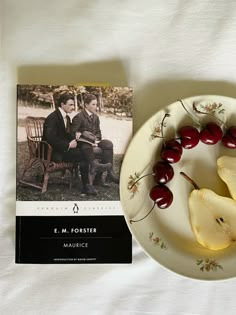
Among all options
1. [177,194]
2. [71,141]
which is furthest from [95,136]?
[177,194]

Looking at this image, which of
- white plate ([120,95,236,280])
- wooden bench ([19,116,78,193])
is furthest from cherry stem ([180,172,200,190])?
wooden bench ([19,116,78,193])

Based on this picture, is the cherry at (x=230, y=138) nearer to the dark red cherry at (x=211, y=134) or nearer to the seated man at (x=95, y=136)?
the dark red cherry at (x=211, y=134)

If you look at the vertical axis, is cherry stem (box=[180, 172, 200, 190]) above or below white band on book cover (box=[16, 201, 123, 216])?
above

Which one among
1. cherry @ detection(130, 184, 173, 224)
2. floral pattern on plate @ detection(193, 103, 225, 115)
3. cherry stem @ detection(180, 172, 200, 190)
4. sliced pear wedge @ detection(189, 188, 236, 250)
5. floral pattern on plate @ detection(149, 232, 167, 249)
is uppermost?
floral pattern on plate @ detection(193, 103, 225, 115)

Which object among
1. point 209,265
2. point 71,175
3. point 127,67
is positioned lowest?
point 209,265

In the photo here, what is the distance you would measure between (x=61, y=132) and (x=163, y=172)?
15 centimetres

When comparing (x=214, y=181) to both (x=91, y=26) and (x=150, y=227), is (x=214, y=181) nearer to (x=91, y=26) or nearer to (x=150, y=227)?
(x=150, y=227)

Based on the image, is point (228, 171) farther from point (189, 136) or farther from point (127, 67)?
point (127, 67)

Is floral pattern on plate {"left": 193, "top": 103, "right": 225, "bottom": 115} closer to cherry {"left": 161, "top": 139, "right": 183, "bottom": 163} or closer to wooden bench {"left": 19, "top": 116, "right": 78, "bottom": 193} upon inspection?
cherry {"left": 161, "top": 139, "right": 183, "bottom": 163}

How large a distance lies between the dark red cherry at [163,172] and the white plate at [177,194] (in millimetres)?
14

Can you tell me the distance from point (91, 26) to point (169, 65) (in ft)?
0.39

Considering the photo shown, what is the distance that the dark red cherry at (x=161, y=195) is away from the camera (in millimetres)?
705

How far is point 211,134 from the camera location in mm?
708

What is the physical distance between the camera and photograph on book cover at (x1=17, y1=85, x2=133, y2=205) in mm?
718
